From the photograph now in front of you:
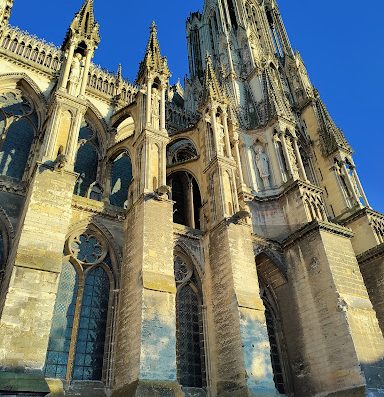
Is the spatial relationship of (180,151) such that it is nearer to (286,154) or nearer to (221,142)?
(221,142)

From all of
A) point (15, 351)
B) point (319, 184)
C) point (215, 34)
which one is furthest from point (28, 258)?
point (215, 34)

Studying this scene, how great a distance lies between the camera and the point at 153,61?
57.2ft

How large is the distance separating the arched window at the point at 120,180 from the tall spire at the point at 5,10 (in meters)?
7.59

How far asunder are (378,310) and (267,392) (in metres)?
7.21

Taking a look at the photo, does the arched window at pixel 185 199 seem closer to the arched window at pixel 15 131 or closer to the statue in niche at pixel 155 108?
the statue in niche at pixel 155 108

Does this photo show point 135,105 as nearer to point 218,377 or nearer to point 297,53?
point 218,377

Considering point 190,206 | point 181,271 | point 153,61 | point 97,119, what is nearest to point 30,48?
point 97,119

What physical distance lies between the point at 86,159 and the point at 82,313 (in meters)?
7.53

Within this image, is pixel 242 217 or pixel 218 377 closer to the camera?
pixel 218 377

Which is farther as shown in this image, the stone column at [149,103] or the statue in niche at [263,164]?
the statue in niche at [263,164]

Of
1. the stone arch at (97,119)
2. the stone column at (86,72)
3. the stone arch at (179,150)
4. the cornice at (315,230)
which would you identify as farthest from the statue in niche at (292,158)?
the stone column at (86,72)

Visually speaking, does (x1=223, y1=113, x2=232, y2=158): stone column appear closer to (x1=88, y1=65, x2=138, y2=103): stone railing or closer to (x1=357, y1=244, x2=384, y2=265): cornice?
(x1=88, y1=65, x2=138, y2=103): stone railing

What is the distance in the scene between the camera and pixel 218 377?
1130cm

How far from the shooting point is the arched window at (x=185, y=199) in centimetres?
1703
